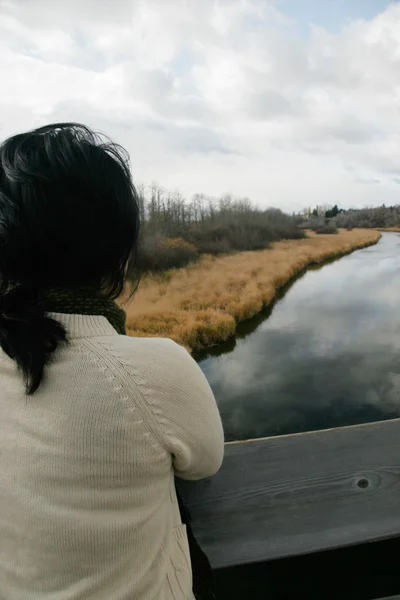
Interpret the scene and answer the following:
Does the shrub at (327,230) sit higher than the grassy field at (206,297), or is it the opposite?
the shrub at (327,230)

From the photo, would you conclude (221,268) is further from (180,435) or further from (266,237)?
(180,435)

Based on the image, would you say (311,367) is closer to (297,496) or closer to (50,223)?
(297,496)

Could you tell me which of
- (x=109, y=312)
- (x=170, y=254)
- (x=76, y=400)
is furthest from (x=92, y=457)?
(x=170, y=254)

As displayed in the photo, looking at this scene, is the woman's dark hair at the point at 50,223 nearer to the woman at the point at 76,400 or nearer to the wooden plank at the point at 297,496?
the woman at the point at 76,400

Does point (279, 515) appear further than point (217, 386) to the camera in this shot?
No

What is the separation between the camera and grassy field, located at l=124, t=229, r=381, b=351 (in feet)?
16.5

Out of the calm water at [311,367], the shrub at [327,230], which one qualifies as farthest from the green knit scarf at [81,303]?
the shrub at [327,230]

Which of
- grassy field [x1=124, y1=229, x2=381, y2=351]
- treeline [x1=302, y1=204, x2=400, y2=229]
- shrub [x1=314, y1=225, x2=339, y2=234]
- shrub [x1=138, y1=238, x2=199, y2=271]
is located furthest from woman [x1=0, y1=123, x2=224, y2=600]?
shrub [x1=314, y1=225, x2=339, y2=234]

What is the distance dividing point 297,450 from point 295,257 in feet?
37.5

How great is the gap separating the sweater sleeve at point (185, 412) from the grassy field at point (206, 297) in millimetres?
3104

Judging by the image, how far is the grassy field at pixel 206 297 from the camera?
5016 millimetres

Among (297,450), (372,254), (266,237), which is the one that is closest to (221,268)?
(266,237)

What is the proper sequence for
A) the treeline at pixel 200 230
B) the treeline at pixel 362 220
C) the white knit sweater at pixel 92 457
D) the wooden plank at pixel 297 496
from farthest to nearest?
the treeline at pixel 362 220 → the treeline at pixel 200 230 → the wooden plank at pixel 297 496 → the white knit sweater at pixel 92 457

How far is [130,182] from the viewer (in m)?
0.53
